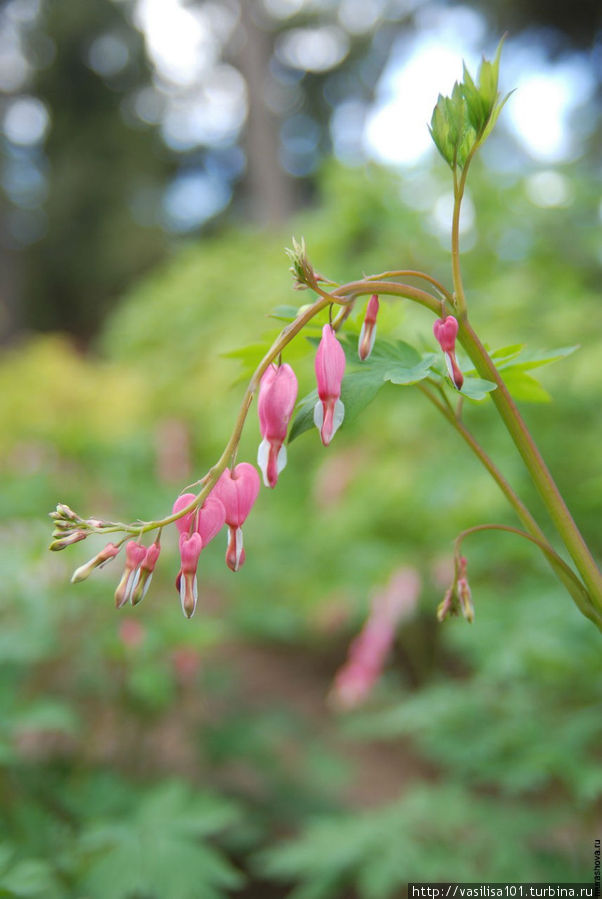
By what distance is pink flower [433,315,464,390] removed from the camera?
2.16 feet

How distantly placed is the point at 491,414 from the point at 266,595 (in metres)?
1.36

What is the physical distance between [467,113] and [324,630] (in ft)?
13.9

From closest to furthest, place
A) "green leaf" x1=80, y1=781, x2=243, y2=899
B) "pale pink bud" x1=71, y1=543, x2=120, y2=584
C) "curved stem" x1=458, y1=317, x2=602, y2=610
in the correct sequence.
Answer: "pale pink bud" x1=71, y1=543, x2=120, y2=584 → "curved stem" x1=458, y1=317, x2=602, y2=610 → "green leaf" x1=80, y1=781, x2=243, y2=899

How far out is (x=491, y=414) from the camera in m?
2.92

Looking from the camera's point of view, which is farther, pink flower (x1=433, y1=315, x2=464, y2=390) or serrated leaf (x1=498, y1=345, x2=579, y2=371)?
serrated leaf (x1=498, y1=345, x2=579, y2=371)

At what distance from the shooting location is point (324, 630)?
15.2 ft

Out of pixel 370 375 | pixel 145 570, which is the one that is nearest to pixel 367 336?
pixel 370 375

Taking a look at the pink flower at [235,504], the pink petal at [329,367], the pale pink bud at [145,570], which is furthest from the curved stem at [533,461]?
the pale pink bud at [145,570]

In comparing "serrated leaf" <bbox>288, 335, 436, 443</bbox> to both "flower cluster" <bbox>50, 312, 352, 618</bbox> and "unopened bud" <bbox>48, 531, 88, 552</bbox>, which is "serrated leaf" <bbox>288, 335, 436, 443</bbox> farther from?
"unopened bud" <bbox>48, 531, 88, 552</bbox>

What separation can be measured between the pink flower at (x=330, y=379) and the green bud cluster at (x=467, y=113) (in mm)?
205

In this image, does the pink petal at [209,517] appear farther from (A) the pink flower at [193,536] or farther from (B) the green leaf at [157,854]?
(B) the green leaf at [157,854]

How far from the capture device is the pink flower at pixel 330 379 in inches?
25.6

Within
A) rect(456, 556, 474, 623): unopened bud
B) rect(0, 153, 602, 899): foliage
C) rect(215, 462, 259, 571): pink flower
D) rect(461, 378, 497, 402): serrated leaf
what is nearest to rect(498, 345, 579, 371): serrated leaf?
rect(0, 153, 602, 899): foliage

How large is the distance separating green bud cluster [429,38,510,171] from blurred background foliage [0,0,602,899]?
23 centimetres
